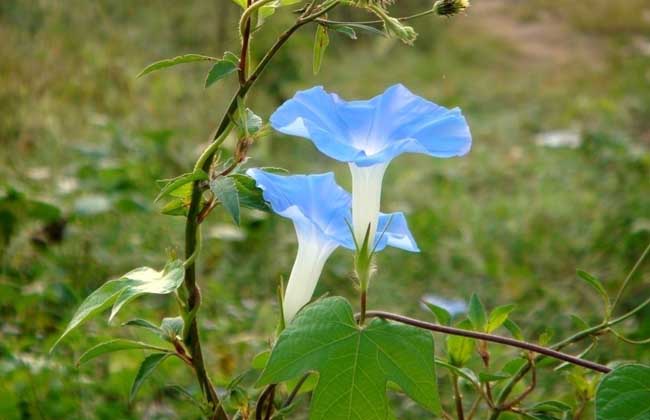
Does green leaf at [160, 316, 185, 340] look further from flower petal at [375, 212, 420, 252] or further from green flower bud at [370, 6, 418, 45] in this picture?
green flower bud at [370, 6, 418, 45]

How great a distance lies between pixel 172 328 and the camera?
30.6 inches

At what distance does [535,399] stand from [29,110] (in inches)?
69.2

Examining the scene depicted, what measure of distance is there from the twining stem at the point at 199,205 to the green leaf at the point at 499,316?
28 centimetres

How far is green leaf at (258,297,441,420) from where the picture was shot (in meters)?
0.69

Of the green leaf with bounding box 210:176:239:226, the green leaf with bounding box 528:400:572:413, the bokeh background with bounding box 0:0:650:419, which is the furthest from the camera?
the bokeh background with bounding box 0:0:650:419

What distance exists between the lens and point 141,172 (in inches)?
96.5

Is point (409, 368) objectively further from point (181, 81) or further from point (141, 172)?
point (181, 81)

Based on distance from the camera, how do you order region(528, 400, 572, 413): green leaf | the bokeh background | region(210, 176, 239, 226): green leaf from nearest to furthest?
1. region(210, 176, 239, 226): green leaf
2. region(528, 400, 572, 413): green leaf
3. the bokeh background

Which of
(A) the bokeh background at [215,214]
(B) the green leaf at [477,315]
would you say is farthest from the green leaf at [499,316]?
(A) the bokeh background at [215,214]

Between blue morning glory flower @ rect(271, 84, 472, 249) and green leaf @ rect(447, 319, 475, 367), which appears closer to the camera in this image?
blue morning glory flower @ rect(271, 84, 472, 249)

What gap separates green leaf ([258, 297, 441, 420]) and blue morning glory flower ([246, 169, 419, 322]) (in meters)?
0.08

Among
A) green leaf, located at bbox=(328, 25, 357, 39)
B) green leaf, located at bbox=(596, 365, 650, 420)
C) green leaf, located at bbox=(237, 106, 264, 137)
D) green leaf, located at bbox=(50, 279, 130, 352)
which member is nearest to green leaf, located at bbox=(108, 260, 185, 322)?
green leaf, located at bbox=(50, 279, 130, 352)

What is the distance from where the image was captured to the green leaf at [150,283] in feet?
2.26

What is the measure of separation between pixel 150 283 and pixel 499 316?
35 centimetres
